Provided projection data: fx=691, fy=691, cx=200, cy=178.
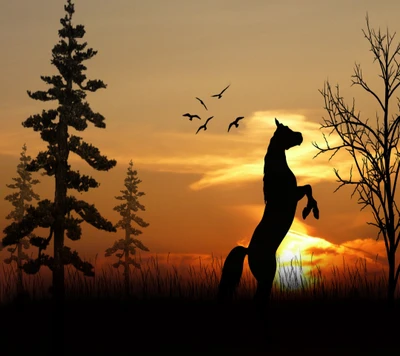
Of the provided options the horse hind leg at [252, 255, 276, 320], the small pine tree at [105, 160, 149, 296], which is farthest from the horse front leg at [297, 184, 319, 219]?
the small pine tree at [105, 160, 149, 296]

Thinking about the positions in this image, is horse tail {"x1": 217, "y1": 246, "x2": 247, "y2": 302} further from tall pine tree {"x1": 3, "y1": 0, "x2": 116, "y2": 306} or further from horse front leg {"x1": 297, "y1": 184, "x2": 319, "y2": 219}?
tall pine tree {"x1": 3, "y1": 0, "x2": 116, "y2": 306}

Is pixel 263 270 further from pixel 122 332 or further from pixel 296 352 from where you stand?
pixel 122 332

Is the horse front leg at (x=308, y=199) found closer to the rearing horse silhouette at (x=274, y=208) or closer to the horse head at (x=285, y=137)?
the rearing horse silhouette at (x=274, y=208)

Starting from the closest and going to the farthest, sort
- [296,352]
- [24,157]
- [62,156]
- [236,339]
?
[296,352] < [236,339] < [62,156] < [24,157]

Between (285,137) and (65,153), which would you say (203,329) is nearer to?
(285,137)

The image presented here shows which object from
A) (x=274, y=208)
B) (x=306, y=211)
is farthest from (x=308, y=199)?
(x=274, y=208)

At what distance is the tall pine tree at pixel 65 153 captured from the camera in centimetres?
2881

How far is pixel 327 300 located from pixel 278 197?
608cm

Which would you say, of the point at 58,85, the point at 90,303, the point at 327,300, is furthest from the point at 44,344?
the point at 58,85

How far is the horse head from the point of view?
49.1 ft

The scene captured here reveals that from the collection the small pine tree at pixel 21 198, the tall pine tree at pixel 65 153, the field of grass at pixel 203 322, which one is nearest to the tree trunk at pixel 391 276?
the field of grass at pixel 203 322

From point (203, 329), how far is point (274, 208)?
12.1 feet

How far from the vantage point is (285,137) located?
589 inches

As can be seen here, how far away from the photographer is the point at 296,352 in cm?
1434
